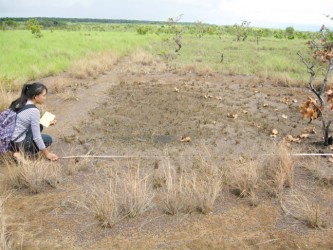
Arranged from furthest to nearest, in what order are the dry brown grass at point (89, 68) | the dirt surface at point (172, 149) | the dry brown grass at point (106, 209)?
the dry brown grass at point (89, 68) < the dry brown grass at point (106, 209) < the dirt surface at point (172, 149)

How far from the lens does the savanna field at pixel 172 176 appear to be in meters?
3.94

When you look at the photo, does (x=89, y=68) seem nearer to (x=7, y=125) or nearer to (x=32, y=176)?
(x=7, y=125)

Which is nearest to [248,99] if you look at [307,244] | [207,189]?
[207,189]

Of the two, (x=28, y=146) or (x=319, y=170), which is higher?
(x=28, y=146)

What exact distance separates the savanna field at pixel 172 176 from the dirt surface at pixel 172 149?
21 mm

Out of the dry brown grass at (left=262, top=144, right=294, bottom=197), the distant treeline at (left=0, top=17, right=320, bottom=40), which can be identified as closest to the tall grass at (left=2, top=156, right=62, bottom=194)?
the dry brown grass at (left=262, top=144, right=294, bottom=197)

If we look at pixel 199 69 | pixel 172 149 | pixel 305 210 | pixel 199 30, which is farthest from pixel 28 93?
pixel 199 30

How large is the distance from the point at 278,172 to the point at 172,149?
2.28 meters

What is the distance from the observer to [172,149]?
665 centimetres

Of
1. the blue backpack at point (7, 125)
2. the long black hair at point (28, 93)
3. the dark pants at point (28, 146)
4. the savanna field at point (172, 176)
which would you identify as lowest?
the savanna field at point (172, 176)

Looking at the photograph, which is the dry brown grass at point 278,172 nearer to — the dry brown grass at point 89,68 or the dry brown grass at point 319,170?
the dry brown grass at point 319,170

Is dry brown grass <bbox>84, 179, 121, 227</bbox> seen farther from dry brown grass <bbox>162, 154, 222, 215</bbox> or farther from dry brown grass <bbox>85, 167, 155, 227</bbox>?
dry brown grass <bbox>162, 154, 222, 215</bbox>

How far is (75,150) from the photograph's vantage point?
6.61m

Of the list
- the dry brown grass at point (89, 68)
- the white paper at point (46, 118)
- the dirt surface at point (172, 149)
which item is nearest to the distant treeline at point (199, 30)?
the dry brown grass at point (89, 68)
